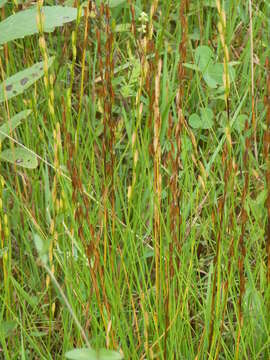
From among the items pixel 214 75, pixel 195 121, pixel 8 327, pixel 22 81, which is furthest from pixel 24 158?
pixel 214 75

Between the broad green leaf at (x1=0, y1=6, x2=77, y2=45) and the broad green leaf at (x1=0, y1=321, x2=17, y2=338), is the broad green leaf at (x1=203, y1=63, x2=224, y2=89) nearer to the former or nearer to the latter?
the broad green leaf at (x1=0, y1=6, x2=77, y2=45)

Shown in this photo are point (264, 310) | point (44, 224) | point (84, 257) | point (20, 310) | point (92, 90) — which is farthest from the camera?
point (92, 90)

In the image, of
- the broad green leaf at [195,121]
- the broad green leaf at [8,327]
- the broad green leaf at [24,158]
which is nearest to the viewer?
the broad green leaf at [8,327]

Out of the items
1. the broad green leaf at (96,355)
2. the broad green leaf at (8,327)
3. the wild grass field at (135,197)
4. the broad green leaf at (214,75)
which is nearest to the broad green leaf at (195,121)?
the wild grass field at (135,197)

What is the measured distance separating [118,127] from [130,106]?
353 millimetres

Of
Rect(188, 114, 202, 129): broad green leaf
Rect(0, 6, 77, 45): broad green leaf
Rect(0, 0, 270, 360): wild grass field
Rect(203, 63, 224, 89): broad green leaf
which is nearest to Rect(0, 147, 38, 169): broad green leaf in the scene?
Rect(0, 0, 270, 360): wild grass field

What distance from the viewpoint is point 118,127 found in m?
2.05

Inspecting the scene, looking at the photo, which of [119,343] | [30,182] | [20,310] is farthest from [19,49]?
[119,343]

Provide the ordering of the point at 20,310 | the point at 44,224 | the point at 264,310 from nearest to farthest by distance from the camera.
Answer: the point at 264,310, the point at 20,310, the point at 44,224

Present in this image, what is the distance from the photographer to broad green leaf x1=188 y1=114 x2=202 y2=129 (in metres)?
2.18

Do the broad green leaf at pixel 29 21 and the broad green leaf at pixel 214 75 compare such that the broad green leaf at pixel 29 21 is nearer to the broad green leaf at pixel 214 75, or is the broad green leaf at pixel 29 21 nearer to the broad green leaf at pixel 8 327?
the broad green leaf at pixel 214 75

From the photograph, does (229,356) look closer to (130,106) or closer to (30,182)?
(30,182)

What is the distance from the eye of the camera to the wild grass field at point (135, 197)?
1.44 m

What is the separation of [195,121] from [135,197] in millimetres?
362
